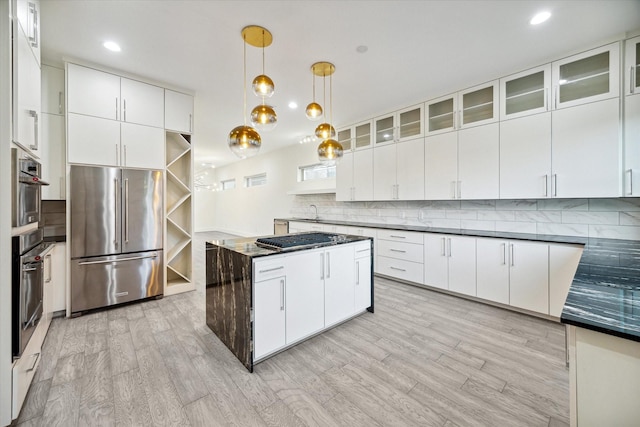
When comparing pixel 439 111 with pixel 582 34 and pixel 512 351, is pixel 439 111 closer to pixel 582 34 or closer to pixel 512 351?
pixel 582 34

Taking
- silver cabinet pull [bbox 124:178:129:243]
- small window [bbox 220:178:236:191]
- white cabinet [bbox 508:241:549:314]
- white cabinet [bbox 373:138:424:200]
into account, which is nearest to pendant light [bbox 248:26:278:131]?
silver cabinet pull [bbox 124:178:129:243]

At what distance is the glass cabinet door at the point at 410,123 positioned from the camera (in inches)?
160

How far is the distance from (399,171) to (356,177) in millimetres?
921

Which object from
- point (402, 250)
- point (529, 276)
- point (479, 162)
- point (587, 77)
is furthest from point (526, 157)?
point (402, 250)

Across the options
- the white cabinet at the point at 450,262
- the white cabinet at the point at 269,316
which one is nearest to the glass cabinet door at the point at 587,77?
the white cabinet at the point at 450,262

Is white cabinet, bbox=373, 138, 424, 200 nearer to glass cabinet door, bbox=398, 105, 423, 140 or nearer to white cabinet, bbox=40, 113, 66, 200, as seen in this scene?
glass cabinet door, bbox=398, 105, 423, 140

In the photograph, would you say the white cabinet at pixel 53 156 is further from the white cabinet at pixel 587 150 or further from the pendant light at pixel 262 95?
the white cabinet at pixel 587 150

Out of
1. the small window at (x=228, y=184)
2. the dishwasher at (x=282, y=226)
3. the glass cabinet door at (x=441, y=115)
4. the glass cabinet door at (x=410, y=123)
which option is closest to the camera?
the glass cabinet door at (x=441, y=115)

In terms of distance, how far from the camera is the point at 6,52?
1480mm

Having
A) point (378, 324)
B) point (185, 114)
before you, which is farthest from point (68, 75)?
point (378, 324)

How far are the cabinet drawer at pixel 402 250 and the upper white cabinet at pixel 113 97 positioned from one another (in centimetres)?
372

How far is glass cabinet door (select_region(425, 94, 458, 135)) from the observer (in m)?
3.69

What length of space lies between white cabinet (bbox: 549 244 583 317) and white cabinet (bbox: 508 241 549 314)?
40 millimetres

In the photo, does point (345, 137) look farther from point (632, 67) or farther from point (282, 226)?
point (632, 67)
